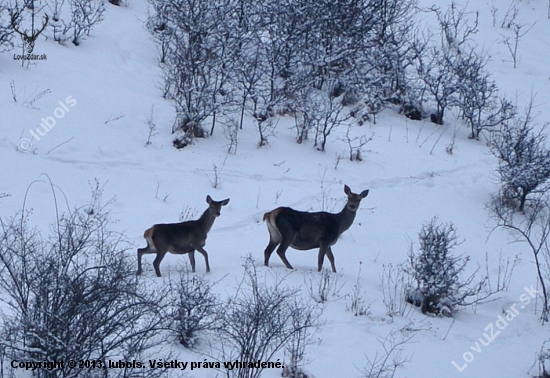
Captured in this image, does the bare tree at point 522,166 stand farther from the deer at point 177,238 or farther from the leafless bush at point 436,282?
the deer at point 177,238

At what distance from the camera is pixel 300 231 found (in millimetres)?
12055

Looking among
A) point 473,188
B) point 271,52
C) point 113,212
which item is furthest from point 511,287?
point 271,52

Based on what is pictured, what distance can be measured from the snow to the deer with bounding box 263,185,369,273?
0.36 meters

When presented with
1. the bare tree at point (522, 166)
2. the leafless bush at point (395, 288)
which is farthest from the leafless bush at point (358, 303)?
the bare tree at point (522, 166)

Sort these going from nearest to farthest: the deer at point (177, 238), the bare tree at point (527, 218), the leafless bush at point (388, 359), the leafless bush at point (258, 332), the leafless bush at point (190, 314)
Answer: the leafless bush at point (258, 332), the leafless bush at point (190, 314), the leafless bush at point (388, 359), the deer at point (177, 238), the bare tree at point (527, 218)

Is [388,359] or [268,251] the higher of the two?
[268,251]

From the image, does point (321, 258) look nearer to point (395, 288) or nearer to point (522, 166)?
point (395, 288)

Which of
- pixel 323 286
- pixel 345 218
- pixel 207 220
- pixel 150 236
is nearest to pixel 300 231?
pixel 345 218

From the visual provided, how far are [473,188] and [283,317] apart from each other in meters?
10.2

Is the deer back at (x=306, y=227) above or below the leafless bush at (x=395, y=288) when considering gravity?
above

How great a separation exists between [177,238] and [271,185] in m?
4.96

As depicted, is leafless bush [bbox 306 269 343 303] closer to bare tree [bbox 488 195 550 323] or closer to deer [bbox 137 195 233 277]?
deer [bbox 137 195 233 277]

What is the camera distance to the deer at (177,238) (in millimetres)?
11211

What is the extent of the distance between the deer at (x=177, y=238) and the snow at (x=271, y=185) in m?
0.30
